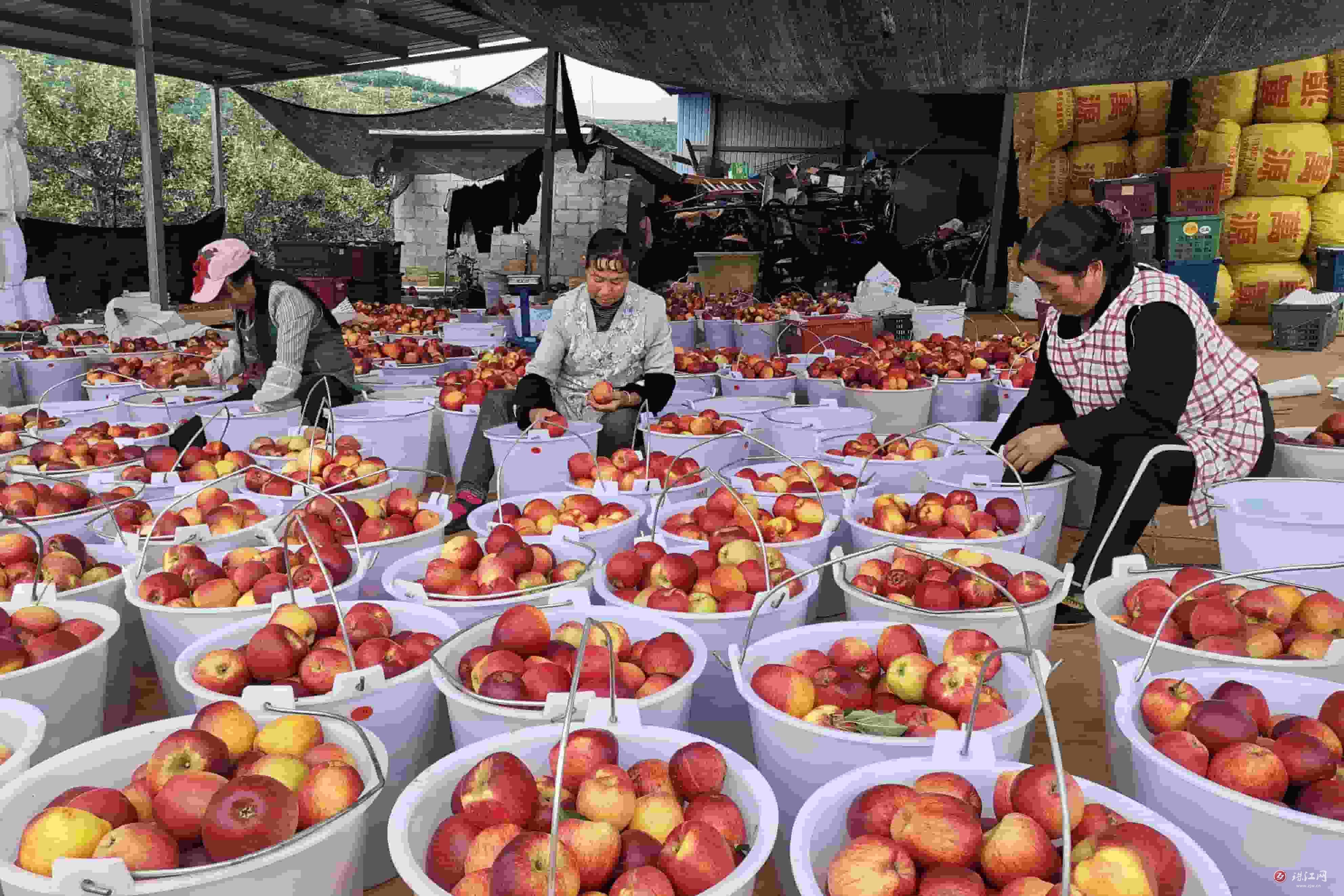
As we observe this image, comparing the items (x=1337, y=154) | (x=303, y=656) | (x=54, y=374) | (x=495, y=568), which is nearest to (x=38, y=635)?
(x=303, y=656)

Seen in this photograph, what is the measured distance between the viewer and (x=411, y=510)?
101 inches

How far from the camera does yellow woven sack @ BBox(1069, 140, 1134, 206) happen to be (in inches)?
393

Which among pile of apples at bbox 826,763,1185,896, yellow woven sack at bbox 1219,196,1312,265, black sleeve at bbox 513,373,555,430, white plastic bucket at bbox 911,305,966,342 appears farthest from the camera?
yellow woven sack at bbox 1219,196,1312,265

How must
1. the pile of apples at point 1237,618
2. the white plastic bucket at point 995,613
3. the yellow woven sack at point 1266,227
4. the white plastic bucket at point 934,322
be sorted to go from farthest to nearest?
the yellow woven sack at point 1266,227
the white plastic bucket at point 934,322
the white plastic bucket at point 995,613
the pile of apples at point 1237,618

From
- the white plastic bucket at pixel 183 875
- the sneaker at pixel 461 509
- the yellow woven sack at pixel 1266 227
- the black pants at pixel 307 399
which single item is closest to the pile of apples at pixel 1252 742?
the white plastic bucket at pixel 183 875

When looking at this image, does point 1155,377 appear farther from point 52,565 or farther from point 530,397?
point 52,565

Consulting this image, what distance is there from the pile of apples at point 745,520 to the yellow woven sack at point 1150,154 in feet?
29.7

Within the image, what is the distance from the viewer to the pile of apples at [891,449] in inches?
122

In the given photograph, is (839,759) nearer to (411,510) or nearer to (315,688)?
(315,688)

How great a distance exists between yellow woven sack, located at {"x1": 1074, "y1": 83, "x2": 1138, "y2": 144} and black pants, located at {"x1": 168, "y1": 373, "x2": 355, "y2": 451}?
28.0ft

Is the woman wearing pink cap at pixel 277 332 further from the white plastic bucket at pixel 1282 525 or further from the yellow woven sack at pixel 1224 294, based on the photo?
the yellow woven sack at pixel 1224 294

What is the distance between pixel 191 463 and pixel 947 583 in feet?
8.37

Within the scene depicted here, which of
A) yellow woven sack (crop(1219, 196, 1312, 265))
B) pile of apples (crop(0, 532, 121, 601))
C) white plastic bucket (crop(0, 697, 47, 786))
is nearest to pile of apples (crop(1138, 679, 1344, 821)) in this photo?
white plastic bucket (crop(0, 697, 47, 786))

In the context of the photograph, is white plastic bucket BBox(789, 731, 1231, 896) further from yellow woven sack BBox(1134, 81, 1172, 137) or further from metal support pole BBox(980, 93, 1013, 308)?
metal support pole BBox(980, 93, 1013, 308)
